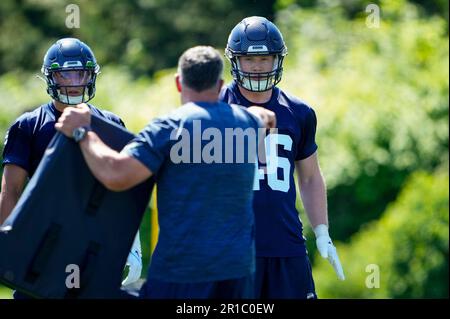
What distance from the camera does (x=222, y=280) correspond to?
5.52 m

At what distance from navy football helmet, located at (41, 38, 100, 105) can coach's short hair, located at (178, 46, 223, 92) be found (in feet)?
3.90

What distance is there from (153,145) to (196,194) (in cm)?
31

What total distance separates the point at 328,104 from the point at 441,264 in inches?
117

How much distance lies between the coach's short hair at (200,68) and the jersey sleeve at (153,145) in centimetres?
25

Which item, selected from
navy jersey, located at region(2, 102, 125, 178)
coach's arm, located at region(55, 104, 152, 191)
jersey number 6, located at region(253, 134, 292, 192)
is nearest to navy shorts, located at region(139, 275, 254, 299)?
coach's arm, located at region(55, 104, 152, 191)

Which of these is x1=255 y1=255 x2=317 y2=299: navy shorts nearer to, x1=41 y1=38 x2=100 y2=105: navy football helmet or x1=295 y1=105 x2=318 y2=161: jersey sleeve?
x1=295 y1=105 x2=318 y2=161: jersey sleeve

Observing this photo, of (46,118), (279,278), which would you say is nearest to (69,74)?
(46,118)

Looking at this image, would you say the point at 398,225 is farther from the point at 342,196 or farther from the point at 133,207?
the point at 133,207

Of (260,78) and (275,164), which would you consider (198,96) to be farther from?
(275,164)

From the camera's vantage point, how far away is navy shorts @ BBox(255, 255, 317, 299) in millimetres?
6613

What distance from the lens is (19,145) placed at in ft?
21.5

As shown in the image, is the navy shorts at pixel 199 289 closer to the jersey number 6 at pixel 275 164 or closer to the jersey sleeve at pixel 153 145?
the jersey sleeve at pixel 153 145

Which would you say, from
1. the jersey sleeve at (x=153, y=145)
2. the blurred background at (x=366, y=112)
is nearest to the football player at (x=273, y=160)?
the jersey sleeve at (x=153, y=145)
